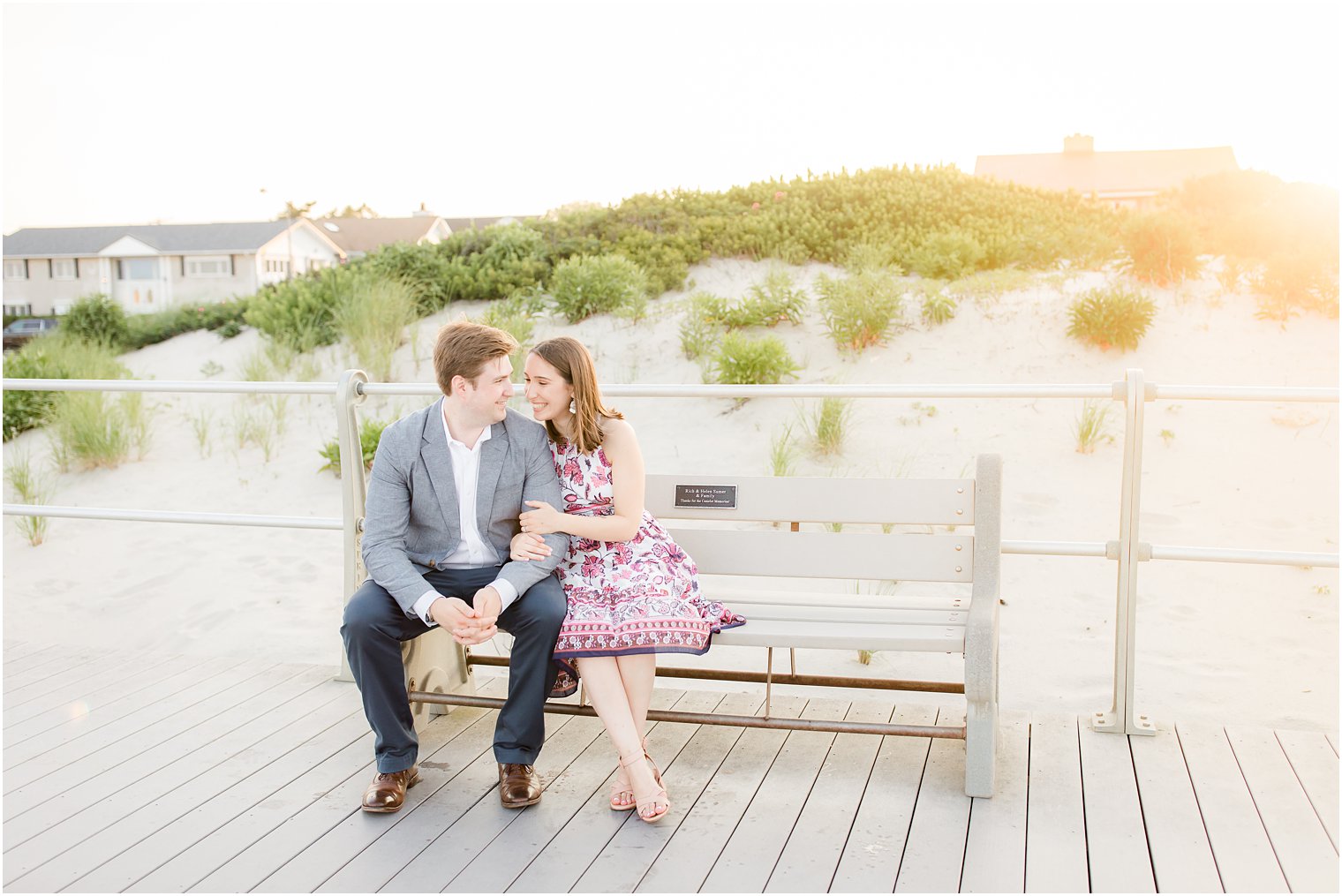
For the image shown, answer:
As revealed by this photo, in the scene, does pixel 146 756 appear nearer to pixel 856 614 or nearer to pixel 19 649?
pixel 19 649

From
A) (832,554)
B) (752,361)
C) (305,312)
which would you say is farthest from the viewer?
(305,312)

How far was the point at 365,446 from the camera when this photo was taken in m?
7.57

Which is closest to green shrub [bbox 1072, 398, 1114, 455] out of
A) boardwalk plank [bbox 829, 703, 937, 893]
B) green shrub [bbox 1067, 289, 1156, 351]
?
green shrub [bbox 1067, 289, 1156, 351]

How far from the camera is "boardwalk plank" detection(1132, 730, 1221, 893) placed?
2.41 metres

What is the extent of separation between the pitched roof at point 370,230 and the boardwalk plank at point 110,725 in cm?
4422

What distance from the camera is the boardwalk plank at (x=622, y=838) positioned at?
95.2 inches

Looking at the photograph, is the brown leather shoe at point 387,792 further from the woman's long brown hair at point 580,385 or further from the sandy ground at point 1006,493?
the sandy ground at point 1006,493

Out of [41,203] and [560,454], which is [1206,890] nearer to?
[560,454]

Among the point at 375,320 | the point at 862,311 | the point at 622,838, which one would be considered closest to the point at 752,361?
the point at 862,311

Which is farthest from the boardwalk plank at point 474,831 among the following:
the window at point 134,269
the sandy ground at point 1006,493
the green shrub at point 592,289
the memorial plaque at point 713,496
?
the window at point 134,269

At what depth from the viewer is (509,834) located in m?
2.65

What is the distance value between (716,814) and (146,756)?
1.65 m

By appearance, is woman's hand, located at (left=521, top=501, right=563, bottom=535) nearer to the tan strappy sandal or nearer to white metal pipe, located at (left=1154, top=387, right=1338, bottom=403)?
the tan strappy sandal

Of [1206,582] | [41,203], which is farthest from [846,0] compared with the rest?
[41,203]
